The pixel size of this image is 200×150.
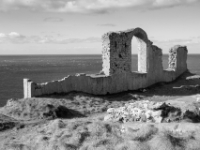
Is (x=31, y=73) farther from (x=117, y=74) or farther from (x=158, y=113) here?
(x=158, y=113)

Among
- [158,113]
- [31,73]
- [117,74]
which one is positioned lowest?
[31,73]

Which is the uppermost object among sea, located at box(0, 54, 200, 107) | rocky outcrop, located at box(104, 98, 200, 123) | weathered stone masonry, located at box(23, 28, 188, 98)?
weathered stone masonry, located at box(23, 28, 188, 98)

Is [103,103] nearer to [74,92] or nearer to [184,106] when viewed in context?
[74,92]

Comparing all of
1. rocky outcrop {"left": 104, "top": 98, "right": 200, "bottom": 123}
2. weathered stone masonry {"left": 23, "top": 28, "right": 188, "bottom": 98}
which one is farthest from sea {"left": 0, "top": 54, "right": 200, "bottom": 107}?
rocky outcrop {"left": 104, "top": 98, "right": 200, "bottom": 123}

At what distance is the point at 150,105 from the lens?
1011 centimetres

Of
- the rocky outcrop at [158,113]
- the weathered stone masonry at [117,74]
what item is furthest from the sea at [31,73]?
the rocky outcrop at [158,113]

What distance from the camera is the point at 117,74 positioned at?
19.2 metres

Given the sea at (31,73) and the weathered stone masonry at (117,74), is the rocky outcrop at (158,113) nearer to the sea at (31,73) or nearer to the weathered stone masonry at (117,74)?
the weathered stone masonry at (117,74)

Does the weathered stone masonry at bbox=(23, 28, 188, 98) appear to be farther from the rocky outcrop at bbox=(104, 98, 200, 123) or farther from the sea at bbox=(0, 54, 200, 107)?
the sea at bbox=(0, 54, 200, 107)

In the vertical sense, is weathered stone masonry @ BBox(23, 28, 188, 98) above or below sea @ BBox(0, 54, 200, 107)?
above

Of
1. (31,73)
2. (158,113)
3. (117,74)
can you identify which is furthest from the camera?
(31,73)

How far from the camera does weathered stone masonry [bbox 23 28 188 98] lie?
16322 mm

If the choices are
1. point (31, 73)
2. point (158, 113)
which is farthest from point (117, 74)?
point (31, 73)

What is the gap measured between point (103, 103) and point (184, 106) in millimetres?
7387
